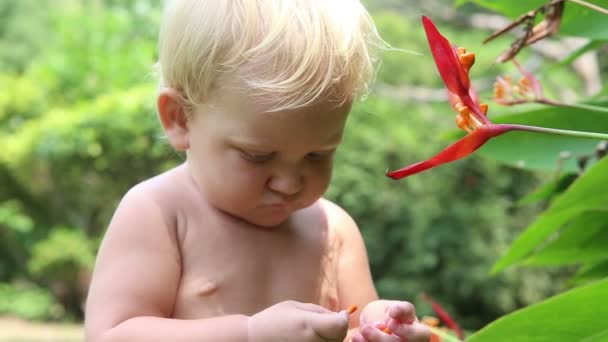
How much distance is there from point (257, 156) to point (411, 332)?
0.23 m

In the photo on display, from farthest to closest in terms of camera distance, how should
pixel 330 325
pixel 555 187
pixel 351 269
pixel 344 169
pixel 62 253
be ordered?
pixel 62 253
pixel 344 169
pixel 555 187
pixel 351 269
pixel 330 325

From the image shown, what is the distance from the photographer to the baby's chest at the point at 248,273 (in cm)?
89

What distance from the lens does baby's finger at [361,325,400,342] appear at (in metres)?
0.75

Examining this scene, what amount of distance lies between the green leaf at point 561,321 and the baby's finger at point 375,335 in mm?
153

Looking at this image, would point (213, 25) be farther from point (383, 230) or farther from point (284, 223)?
point (383, 230)

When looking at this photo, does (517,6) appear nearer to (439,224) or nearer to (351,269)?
(351,269)

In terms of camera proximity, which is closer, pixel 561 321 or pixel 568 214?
pixel 561 321

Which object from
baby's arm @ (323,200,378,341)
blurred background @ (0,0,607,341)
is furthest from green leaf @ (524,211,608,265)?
blurred background @ (0,0,607,341)

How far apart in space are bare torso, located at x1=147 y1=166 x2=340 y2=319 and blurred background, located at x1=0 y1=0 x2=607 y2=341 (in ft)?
11.0

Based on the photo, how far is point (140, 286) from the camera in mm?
852

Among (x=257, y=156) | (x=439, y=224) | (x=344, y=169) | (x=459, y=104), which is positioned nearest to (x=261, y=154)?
(x=257, y=156)

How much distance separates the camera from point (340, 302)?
98 centimetres

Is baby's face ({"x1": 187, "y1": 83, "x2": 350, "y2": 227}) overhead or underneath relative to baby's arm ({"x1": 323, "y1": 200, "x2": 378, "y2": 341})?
overhead

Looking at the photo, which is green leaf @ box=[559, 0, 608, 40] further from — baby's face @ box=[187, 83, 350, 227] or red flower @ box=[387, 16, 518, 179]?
red flower @ box=[387, 16, 518, 179]
